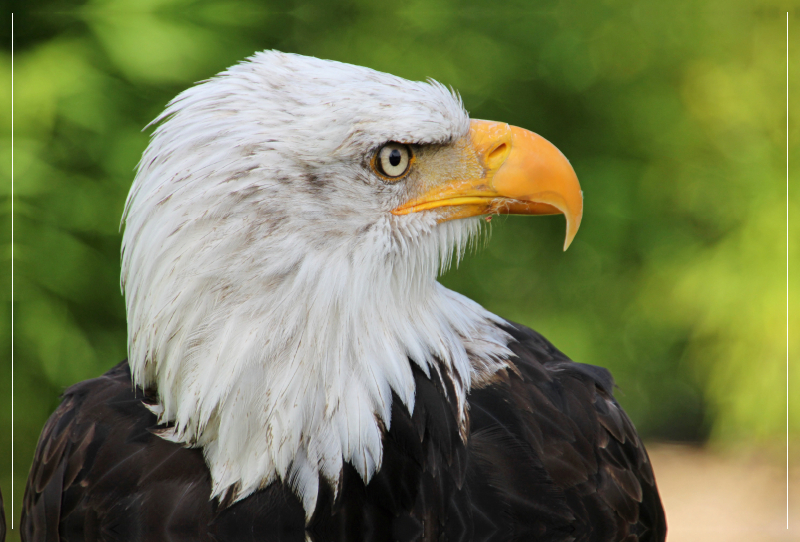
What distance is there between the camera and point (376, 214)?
66.6 inches

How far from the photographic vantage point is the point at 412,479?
6.01ft

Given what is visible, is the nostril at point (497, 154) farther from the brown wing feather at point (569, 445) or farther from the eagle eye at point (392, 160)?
the brown wing feather at point (569, 445)

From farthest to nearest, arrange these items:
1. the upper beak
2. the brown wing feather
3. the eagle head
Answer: the brown wing feather < the upper beak < the eagle head

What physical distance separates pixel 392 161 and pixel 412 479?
0.77 metres

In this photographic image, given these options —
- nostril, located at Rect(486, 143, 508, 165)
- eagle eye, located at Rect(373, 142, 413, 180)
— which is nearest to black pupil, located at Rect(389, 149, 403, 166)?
eagle eye, located at Rect(373, 142, 413, 180)

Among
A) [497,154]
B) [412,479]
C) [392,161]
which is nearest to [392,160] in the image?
[392,161]

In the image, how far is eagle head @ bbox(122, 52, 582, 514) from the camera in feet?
5.25

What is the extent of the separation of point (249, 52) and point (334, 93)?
2159 mm

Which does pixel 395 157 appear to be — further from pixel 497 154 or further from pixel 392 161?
pixel 497 154

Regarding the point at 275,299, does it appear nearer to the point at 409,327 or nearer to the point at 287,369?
the point at 287,369

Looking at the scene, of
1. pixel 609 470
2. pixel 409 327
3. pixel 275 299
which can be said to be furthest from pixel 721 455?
pixel 275 299

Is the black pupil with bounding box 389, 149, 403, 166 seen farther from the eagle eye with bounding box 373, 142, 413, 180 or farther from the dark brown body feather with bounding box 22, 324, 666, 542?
the dark brown body feather with bounding box 22, 324, 666, 542

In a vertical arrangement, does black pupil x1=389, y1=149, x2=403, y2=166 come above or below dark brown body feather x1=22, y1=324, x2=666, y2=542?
above

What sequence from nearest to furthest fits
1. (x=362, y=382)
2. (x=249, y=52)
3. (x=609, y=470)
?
1. (x=362, y=382)
2. (x=609, y=470)
3. (x=249, y=52)
